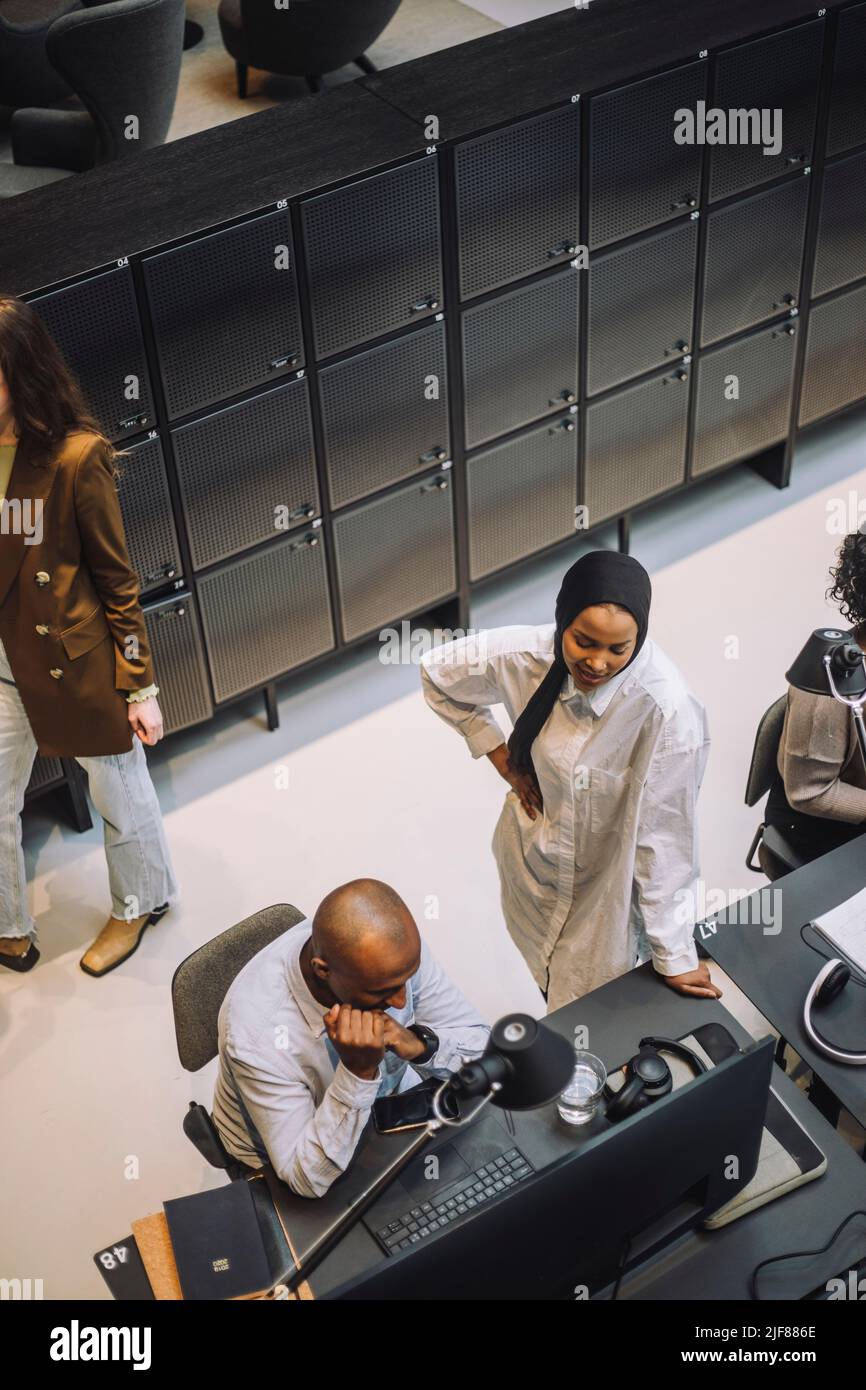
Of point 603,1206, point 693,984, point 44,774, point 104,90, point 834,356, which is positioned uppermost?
point 104,90

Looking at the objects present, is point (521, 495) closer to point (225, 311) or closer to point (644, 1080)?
point (225, 311)

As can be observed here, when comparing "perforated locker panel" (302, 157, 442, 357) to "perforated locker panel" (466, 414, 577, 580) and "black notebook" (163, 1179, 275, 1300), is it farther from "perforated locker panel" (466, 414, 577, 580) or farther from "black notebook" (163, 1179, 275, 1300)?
"black notebook" (163, 1179, 275, 1300)

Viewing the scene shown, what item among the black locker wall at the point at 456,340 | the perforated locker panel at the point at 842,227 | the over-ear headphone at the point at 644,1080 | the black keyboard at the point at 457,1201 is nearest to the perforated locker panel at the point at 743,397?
the black locker wall at the point at 456,340

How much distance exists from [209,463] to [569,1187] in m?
2.47

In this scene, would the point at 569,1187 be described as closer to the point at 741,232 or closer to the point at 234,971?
the point at 234,971

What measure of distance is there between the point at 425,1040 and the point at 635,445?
2864 mm

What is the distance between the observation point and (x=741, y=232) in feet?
15.5

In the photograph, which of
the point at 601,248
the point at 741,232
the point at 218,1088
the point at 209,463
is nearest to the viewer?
the point at 218,1088

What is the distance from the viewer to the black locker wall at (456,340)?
384 cm

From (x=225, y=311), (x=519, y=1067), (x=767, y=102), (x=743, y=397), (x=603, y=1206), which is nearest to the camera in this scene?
(x=519, y=1067)

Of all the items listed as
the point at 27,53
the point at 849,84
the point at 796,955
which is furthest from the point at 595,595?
the point at 27,53

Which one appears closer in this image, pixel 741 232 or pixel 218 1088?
pixel 218 1088

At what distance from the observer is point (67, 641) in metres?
3.37
